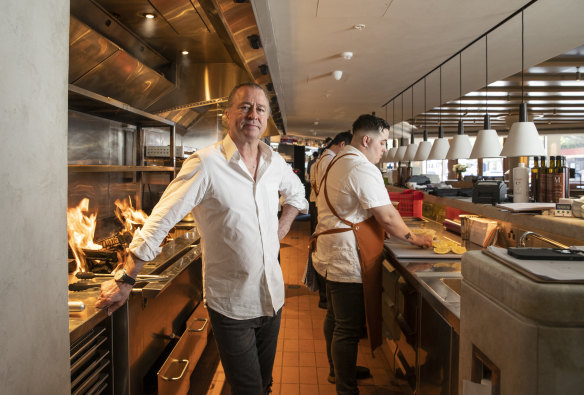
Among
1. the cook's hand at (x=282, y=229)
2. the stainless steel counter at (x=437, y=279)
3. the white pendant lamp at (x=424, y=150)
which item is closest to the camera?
the stainless steel counter at (x=437, y=279)

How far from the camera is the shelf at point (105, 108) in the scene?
2.12m

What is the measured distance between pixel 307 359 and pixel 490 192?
1.94 meters

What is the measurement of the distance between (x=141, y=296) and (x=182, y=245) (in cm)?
103

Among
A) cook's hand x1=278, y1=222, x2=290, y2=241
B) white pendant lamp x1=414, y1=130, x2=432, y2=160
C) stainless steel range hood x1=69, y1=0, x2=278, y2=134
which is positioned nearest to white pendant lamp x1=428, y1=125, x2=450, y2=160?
white pendant lamp x1=414, y1=130, x2=432, y2=160

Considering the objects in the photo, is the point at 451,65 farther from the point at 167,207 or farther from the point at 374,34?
the point at 167,207

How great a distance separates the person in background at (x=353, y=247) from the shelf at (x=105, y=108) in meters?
1.48

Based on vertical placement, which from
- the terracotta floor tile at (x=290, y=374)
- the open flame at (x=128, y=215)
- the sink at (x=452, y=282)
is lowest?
the terracotta floor tile at (x=290, y=374)

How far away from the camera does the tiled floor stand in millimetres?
2684

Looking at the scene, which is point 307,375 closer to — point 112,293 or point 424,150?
point 112,293

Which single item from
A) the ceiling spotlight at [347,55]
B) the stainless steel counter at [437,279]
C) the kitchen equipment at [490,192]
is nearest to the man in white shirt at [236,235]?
the stainless steel counter at [437,279]

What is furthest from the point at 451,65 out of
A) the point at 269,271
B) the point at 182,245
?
the point at 269,271

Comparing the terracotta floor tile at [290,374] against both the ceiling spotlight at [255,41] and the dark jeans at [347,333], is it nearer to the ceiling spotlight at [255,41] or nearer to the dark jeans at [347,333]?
the dark jeans at [347,333]

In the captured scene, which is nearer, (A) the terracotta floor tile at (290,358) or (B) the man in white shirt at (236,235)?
(B) the man in white shirt at (236,235)

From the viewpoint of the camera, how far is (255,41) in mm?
2248
